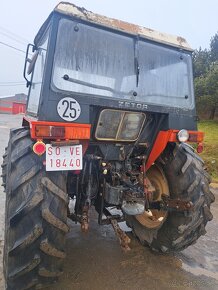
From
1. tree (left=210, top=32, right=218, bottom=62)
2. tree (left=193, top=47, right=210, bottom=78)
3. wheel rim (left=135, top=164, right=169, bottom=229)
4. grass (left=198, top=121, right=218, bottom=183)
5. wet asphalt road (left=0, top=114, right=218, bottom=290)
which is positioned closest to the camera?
wet asphalt road (left=0, top=114, right=218, bottom=290)

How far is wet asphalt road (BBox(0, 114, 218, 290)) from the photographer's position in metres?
3.25

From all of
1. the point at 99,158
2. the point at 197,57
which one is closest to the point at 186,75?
the point at 99,158

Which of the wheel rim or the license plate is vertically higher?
the license plate

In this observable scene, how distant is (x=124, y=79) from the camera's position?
323 centimetres

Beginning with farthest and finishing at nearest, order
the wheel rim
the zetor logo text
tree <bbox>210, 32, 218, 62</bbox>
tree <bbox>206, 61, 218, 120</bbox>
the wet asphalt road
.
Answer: tree <bbox>210, 32, 218, 62</bbox> → tree <bbox>206, 61, 218, 120</bbox> → the wheel rim → the wet asphalt road → the zetor logo text

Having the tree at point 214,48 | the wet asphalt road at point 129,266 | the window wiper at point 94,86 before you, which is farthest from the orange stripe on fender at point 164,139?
the tree at point 214,48

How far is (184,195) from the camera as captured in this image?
138 inches

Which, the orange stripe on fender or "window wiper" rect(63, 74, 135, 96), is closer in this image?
"window wiper" rect(63, 74, 135, 96)

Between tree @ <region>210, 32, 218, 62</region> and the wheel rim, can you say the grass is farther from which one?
tree @ <region>210, 32, 218, 62</region>

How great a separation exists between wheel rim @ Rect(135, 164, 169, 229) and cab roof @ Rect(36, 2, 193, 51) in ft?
4.89

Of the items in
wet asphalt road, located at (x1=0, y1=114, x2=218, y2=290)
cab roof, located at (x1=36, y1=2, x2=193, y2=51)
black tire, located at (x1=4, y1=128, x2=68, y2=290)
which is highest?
cab roof, located at (x1=36, y1=2, x2=193, y2=51)

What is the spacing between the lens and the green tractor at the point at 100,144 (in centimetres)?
261

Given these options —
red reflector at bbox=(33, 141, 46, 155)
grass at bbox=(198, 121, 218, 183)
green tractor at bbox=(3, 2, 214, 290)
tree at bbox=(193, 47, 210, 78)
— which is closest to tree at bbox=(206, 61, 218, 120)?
grass at bbox=(198, 121, 218, 183)

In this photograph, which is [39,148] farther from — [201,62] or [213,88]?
[201,62]
